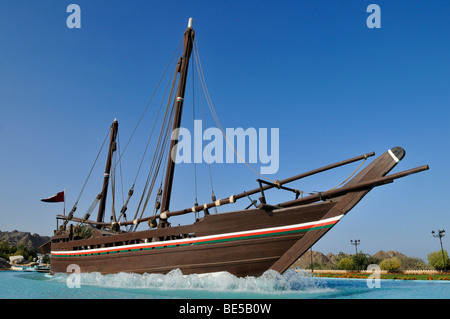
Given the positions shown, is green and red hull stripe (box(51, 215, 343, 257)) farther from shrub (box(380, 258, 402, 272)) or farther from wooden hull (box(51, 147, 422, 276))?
shrub (box(380, 258, 402, 272))

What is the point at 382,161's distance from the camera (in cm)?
1071

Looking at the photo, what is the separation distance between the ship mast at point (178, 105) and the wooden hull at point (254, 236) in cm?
286

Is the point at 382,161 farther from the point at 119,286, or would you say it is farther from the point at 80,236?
the point at 80,236

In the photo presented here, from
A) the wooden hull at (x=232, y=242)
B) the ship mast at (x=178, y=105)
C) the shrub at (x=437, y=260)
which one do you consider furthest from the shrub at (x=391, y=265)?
the ship mast at (x=178, y=105)

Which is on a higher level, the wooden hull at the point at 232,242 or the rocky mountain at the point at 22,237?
the wooden hull at the point at 232,242

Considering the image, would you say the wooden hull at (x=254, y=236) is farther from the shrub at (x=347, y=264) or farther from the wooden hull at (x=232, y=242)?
the shrub at (x=347, y=264)

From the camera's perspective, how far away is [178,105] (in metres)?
17.8

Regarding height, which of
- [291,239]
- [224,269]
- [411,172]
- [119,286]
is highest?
[411,172]

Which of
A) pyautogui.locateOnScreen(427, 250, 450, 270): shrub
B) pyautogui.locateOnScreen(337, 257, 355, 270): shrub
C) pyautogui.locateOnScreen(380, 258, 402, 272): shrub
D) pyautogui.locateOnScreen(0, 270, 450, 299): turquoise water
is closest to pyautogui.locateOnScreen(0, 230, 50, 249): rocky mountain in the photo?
pyautogui.locateOnScreen(337, 257, 355, 270): shrub

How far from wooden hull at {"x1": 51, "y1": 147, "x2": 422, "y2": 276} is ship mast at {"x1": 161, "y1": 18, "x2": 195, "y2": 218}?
113 inches

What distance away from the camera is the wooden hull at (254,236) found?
34.9 feet
